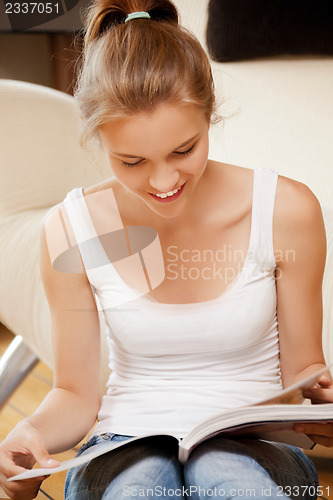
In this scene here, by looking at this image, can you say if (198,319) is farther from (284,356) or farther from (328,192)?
(328,192)

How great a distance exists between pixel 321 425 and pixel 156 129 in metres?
0.30

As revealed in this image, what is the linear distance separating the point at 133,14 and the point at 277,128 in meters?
0.40

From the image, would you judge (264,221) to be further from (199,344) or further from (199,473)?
(199,473)

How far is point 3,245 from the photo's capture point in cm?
102

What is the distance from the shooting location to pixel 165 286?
706 mm

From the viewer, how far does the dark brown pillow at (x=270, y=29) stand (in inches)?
42.5

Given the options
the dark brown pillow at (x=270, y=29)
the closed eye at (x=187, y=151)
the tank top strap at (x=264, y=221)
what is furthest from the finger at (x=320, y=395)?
the dark brown pillow at (x=270, y=29)

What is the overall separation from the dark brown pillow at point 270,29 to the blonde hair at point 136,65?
0.51 meters

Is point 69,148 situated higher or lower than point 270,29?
lower

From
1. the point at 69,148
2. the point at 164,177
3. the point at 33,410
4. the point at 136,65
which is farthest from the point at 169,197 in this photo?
the point at 33,410

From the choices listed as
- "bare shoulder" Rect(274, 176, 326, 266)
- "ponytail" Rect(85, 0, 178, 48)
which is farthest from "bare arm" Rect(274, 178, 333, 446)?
"ponytail" Rect(85, 0, 178, 48)

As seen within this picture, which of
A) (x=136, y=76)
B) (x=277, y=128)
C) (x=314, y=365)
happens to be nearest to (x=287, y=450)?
(x=314, y=365)

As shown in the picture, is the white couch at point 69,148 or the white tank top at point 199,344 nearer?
the white tank top at point 199,344

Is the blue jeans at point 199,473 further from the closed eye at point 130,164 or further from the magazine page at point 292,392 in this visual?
the closed eye at point 130,164
